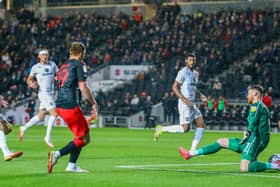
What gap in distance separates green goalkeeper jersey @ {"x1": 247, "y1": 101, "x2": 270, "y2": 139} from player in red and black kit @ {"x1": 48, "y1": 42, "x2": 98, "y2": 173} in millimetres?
2787

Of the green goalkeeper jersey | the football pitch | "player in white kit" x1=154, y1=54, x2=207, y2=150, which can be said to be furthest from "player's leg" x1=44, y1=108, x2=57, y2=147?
the green goalkeeper jersey

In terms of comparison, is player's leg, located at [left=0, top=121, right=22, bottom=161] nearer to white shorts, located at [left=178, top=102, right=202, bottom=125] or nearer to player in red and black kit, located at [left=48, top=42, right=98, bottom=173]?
player in red and black kit, located at [left=48, top=42, right=98, bottom=173]

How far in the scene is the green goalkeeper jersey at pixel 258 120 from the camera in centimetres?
1541

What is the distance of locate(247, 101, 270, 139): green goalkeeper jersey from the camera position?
607 inches

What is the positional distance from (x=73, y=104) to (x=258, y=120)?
10.9 ft

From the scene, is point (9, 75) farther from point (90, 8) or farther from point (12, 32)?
point (90, 8)

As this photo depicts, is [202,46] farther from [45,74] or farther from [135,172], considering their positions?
[135,172]

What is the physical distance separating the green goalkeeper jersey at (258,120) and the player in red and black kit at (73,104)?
279 centimetres

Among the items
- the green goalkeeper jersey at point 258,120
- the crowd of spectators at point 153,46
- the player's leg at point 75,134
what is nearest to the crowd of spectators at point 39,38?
the crowd of spectators at point 153,46

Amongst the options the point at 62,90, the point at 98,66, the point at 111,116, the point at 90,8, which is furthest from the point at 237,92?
the point at 62,90

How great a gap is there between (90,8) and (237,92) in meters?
19.9

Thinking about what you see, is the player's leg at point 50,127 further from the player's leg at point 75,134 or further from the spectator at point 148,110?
the spectator at point 148,110

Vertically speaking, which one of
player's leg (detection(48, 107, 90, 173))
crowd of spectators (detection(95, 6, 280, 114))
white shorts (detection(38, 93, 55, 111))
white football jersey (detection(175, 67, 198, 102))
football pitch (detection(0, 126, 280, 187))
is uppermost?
crowd of spectators (detection(95, 6, 280, 114))

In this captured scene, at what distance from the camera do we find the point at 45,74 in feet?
81.8
